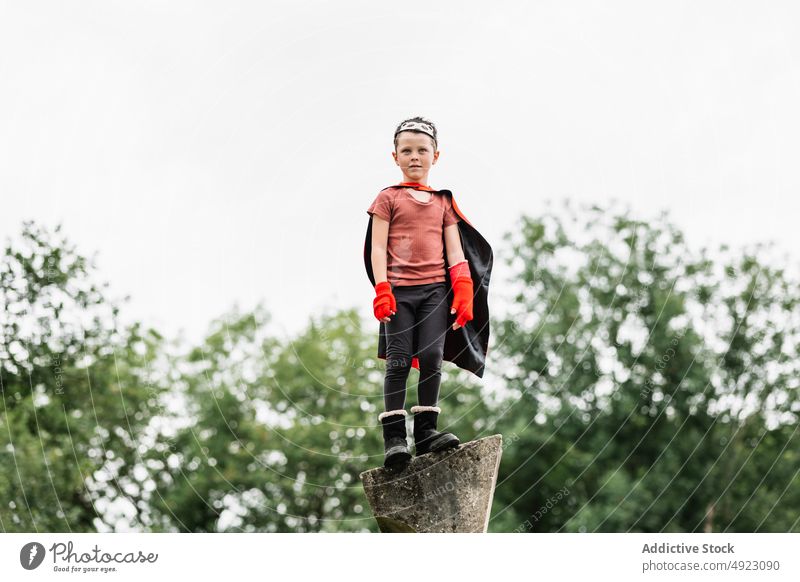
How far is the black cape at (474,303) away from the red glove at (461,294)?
13 cm

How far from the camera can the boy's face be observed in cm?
806

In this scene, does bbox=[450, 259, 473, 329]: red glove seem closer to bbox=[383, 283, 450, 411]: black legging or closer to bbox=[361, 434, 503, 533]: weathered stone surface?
bbox=[383, 283, 450, 411]: black legging

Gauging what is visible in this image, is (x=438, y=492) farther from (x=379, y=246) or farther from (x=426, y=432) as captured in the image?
(x=379, y=246)

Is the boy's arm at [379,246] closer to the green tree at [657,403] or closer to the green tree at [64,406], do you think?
the green tree at [64,406]

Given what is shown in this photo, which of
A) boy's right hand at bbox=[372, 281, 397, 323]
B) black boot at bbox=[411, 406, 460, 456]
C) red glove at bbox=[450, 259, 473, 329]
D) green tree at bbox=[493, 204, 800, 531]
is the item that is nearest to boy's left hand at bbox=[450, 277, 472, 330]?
red glove at bbox=[450, 259, 473, 329]

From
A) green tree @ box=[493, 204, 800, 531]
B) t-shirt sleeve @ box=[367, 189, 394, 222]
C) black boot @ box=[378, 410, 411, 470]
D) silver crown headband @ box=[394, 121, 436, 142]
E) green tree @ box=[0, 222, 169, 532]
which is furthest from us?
green tree @ box=[493, 204, 800, 531]

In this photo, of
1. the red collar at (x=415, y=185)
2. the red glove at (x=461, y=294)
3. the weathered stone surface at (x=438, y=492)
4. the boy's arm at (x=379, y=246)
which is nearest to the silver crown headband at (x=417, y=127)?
the red collar at (x=415, y=185)

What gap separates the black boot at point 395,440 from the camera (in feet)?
24.9

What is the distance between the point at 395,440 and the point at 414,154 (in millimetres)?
2448

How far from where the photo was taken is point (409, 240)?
8.04m

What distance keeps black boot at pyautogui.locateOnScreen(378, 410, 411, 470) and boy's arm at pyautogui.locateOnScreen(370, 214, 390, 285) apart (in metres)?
1.13

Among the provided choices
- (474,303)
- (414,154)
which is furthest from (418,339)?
(414,154)
